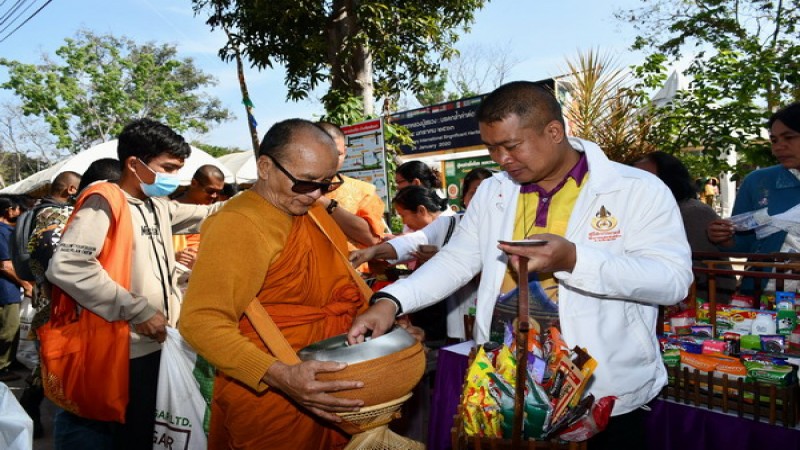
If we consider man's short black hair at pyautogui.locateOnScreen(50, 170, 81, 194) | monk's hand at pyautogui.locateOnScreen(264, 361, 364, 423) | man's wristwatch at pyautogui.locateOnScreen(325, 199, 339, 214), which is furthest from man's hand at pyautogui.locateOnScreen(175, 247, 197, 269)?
man's short black hair at pyautogui.locateOnScreen(50, 170, 81, 194)

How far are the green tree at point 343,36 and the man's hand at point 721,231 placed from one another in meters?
7.14

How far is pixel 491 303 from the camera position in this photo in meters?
2.37

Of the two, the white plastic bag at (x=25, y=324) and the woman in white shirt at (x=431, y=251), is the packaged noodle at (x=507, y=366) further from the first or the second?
the white plastic bag at (x=25, y=324)

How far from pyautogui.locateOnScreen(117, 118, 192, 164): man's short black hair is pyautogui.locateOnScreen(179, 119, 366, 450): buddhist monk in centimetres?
126

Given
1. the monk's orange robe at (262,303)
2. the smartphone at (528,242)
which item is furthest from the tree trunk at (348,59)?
the smartphone at (528,242)

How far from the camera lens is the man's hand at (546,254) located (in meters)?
1.70

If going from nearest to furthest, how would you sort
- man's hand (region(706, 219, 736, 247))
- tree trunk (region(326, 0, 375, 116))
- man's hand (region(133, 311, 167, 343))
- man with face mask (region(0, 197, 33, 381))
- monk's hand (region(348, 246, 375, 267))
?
man's hand (region(133, 311, 167, 343)) → monk's hand (region(348, 246, 375, 267)) → man's hand (region(706, 219, 736, 247)) → man with face mask (region(0, 197, 33, 381)) → tree trunk (region(326, 0, 375, 116))

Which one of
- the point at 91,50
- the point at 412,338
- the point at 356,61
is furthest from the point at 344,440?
the point at 91,50

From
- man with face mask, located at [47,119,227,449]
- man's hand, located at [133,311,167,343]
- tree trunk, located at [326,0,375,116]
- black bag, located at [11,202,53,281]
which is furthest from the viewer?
tree trunk, located at [326,0,375,116]

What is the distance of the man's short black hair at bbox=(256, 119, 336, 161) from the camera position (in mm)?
2236

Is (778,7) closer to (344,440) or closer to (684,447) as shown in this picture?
(684,447)

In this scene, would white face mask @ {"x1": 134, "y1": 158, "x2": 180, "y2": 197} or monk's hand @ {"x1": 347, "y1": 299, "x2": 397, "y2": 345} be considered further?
white face mask @ {"x1": 134, "y1": 158, "x2": 180, "y2": 197}

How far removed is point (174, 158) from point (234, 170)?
594 inches

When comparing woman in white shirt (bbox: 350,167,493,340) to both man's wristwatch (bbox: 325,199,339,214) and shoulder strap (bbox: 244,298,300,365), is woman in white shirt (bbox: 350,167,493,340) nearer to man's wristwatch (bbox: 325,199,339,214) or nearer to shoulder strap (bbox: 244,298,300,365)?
man's wristwatch (bbox: 325,199,339,214)
